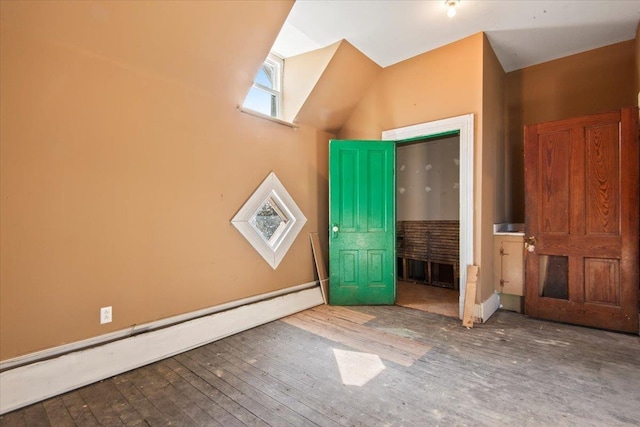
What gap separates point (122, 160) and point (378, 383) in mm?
2614

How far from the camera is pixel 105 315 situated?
92.7 inches

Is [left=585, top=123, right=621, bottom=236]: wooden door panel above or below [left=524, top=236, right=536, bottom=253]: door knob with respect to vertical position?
above

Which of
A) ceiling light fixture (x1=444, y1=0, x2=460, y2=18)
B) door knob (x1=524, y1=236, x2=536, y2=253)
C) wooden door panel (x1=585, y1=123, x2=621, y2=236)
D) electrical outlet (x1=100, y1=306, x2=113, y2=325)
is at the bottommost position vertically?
electrical outlet (x1=100, y1=306, x2=113, y2=325)

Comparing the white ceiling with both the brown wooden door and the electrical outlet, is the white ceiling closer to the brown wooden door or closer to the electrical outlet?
the brown wooden door

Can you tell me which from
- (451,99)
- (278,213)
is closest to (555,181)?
(451,99)

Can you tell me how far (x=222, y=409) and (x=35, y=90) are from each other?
246 centimetres

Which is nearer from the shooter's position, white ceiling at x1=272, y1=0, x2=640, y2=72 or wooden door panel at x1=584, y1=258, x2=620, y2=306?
white ceiling at x1=272, y1=0, x2=640, y2=72

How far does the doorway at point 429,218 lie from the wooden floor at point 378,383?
1.82 meters

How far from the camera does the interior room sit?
199 centimetres

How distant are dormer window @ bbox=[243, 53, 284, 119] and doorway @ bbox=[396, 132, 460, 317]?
2137 mm

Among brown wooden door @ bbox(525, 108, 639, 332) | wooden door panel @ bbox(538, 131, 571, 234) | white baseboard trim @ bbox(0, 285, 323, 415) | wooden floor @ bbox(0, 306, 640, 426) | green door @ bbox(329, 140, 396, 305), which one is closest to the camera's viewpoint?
wooden floor @ bbox(0, 306, 640, 426)

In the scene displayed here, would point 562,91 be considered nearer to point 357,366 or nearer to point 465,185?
point 465,185

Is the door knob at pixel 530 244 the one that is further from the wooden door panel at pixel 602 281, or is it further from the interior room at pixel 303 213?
the wooden door panel at pixel 602 281

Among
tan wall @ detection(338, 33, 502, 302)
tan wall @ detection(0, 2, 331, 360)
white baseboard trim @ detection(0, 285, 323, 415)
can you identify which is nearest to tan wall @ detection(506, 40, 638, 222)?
tan wall @ detection(338, 33, 502, 302)
